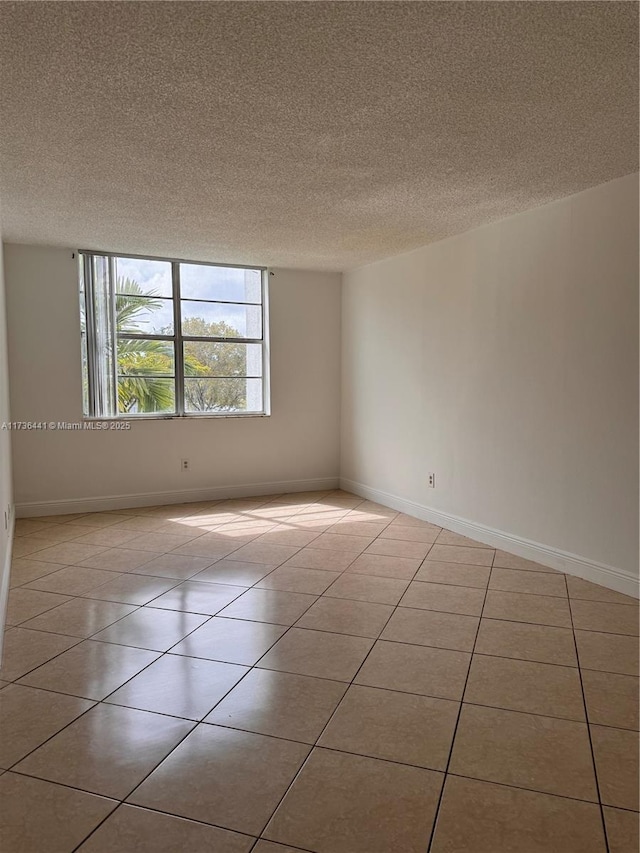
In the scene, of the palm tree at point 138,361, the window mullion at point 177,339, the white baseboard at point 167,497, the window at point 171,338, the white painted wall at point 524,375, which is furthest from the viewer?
the window mullion at point 177,339

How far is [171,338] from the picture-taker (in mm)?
5480

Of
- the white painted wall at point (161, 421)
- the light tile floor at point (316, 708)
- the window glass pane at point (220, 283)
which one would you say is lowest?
the light tile floor at point (316, 708)

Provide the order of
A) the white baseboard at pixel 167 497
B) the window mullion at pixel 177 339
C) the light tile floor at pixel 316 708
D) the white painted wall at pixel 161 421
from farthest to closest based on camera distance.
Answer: the window mullion at pixel 177 339 < the white baseboard at pixel 167 497 < the white painted wall at pixel 161 421 < the light tile floor at pixel 316 708

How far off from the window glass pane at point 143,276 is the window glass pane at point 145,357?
457 millimetres

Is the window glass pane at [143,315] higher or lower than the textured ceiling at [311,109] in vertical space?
lower

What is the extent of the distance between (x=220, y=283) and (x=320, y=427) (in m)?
1.77

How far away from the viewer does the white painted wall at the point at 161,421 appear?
4.94 m

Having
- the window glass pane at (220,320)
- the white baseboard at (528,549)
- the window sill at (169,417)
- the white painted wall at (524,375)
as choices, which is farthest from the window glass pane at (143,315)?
the white baseboard at (528,549)

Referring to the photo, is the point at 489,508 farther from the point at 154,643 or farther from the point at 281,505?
the point at 154,643

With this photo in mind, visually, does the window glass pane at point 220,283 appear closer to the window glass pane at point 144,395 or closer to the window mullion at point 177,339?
the window mullion at point 177,339

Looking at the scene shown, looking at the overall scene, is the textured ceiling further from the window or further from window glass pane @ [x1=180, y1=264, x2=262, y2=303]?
window glass pane @ [x1=180, y1=264, x2=262, y2=303]

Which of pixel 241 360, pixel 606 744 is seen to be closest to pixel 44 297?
pixel 241 360

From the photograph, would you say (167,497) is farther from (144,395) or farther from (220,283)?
(220,283)

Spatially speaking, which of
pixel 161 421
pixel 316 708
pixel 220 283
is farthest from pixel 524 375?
pixel 161 421
